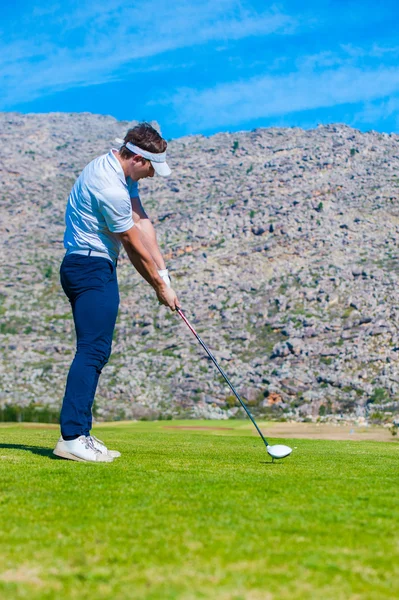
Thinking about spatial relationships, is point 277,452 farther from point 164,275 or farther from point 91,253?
point 91,253

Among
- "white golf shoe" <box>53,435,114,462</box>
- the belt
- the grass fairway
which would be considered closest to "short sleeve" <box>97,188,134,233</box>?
the belt

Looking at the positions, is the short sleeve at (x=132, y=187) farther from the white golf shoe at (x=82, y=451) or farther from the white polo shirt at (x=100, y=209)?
the white golf shoe at (x=82, y=451)

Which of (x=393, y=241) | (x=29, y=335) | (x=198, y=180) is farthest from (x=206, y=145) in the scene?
(x=29, y=335)

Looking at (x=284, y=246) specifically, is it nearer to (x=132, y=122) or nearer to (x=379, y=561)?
(x=379, y=561)

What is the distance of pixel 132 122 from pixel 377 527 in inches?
6294

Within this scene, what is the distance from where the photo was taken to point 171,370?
202 ft

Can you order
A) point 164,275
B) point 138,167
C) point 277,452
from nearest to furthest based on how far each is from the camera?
point 138,167
point 277,452
point 164,275

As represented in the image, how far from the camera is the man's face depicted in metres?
7.35

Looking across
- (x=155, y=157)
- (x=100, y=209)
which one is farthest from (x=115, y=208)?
(x=155, y=157)

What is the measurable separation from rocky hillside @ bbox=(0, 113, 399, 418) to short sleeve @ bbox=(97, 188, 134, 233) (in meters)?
46.0

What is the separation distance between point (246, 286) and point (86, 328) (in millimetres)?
65702

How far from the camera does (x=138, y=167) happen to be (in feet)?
24.2

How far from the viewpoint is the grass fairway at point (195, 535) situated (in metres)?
3.05

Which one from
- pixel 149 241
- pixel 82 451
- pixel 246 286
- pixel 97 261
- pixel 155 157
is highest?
pixel 246 286
